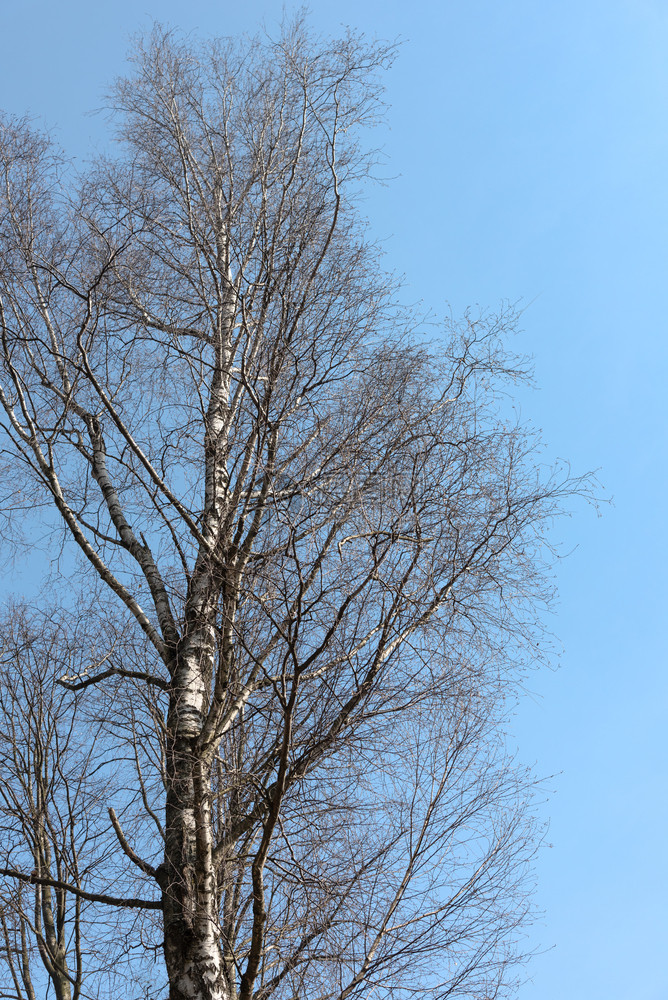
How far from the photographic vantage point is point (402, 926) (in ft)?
14.2

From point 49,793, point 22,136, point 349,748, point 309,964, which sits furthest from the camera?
point 49,793

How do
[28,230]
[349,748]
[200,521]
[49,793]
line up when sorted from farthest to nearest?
1. [49,793]
2. [28,230]
3. [200,521]
4. [349,748]

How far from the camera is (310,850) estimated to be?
4055 millimetres

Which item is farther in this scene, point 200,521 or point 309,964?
point 200,521

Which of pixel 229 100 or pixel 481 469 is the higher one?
pixel 229 100

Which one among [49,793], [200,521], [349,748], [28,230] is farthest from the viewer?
[49,793]

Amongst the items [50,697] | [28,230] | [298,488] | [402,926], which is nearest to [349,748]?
[402,926]

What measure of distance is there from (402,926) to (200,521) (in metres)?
2.25

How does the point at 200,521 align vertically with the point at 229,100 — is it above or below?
below

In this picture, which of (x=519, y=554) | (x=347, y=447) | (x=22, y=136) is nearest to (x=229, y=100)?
(x=22, y=136)

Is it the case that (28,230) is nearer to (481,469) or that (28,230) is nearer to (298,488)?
(298,488)

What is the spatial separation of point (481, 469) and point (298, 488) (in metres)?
1.25

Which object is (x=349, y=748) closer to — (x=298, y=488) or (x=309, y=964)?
(x=309, y=964)

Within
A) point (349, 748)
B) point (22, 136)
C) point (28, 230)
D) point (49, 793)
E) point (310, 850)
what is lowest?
point (310, 850)
